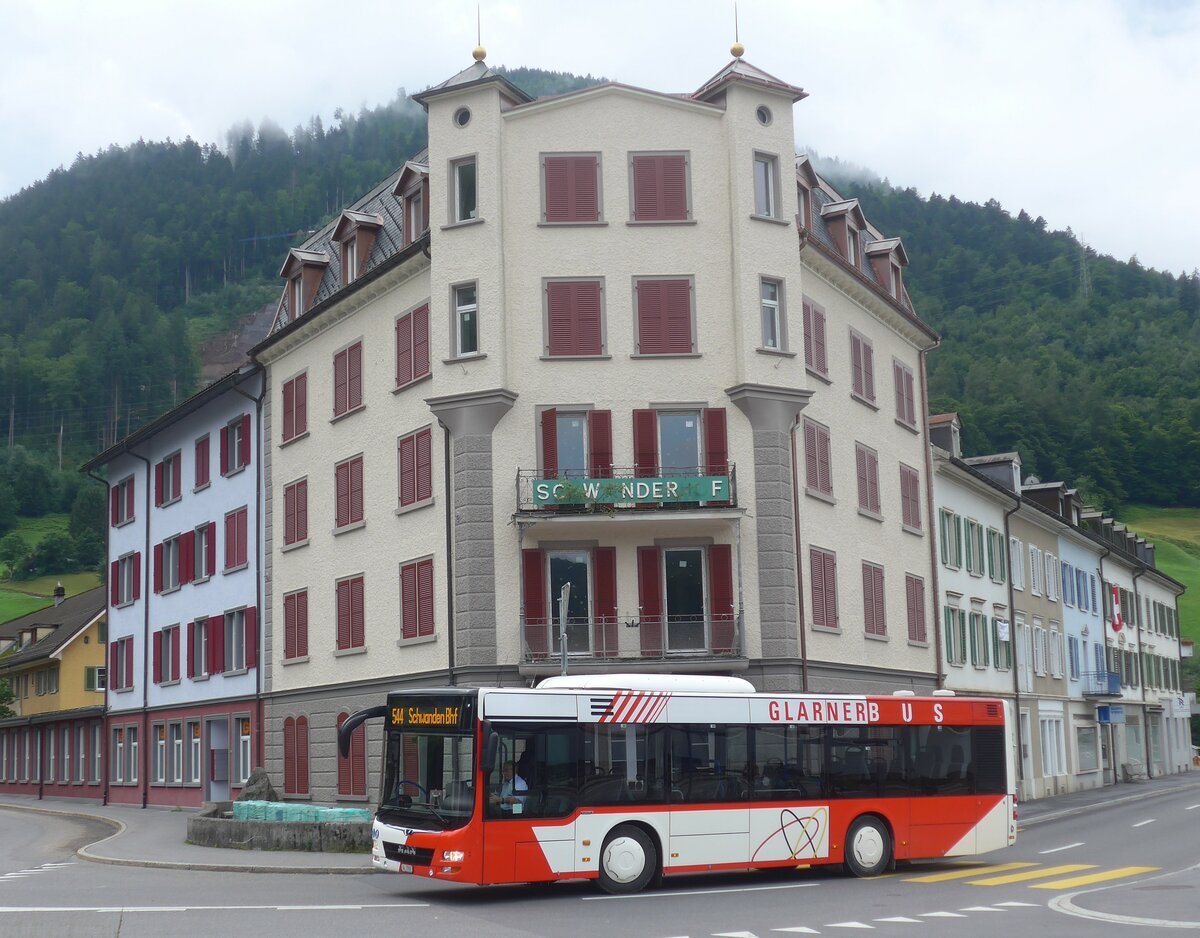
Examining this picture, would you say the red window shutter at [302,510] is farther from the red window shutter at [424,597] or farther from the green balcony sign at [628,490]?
the green balcony sign at [628,490]

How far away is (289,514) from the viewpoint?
40094 millimetres

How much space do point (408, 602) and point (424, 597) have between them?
3.03 feet

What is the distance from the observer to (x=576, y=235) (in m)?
32.3

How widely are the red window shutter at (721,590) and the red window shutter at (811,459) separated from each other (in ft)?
11.1

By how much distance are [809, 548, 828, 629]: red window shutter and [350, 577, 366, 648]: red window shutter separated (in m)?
10.9

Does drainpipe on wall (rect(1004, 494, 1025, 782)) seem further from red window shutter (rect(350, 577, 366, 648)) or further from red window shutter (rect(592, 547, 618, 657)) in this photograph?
red window shutter (rect(350, 577, 366, 648))

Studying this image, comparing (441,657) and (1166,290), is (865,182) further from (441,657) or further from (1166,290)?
(441,657)

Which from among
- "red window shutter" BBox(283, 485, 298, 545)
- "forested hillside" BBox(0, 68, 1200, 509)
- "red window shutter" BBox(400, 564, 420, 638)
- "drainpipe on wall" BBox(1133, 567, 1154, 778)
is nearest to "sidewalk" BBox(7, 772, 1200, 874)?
"red window shutter" BBox(400, 564, 420, 638)

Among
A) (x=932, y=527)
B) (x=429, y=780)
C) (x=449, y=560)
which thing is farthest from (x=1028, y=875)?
(x=932, y=527)

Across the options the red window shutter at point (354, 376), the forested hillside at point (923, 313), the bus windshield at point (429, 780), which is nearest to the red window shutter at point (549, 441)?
the red window shutter at point (354, 376)

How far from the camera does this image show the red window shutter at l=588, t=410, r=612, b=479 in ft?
103

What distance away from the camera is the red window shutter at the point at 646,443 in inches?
1240

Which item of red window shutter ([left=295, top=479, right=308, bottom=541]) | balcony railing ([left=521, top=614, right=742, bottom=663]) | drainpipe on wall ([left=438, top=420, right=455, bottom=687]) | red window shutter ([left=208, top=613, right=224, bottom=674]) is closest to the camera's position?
balcony railing ([left=521, top=614, right=742, bottom=663])

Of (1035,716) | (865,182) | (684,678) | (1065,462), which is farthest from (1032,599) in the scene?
(865,182)
